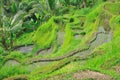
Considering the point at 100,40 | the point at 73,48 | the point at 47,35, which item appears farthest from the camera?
the point at 47,35

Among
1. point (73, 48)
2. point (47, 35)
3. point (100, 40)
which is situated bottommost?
point (47, 35)

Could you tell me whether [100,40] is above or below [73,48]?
above

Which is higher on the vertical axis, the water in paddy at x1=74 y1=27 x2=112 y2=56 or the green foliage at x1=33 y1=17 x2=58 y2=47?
the water in paddy at x1=74 y1=27 x2=112 y2=56

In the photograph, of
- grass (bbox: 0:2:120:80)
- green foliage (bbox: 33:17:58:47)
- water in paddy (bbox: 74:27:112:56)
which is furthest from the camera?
green foliage (bbox: 33:17:58:47)

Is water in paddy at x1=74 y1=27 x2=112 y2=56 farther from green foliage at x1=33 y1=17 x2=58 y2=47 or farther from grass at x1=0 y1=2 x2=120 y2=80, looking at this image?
green foliage at x1=33 y1=17 x2=58 y2=47

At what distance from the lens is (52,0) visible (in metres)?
24.7

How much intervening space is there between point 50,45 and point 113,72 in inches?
441

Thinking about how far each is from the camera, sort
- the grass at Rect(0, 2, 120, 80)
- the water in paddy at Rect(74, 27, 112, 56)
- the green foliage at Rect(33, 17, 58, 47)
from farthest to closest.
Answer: the green foliage at Rect(33, 17, 58, 47), the water in paddy at Rect(74, 27, 112, 56), the grass at Rect(0, 2, 120, 80)

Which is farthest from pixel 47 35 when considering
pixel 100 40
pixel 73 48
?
pixel 100 40

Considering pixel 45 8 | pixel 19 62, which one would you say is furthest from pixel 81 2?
pixel 19 62

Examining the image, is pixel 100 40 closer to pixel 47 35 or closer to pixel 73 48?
pixel 73 48

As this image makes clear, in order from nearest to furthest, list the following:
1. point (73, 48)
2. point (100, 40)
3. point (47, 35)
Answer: point (100, 40) < point (73, 48) < point (47, 35)

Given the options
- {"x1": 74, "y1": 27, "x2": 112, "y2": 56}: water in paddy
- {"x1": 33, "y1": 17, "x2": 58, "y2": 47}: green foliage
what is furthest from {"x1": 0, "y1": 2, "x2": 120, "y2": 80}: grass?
{"x1": 74, "y1": 27, "x2": 112, "y2": 56}: water in paddy

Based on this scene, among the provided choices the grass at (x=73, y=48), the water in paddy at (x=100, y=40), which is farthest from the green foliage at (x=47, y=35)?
the water in paddy at (x=100, y=40)
